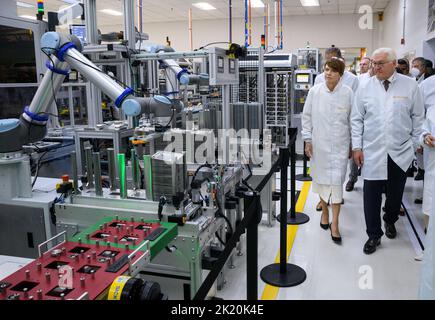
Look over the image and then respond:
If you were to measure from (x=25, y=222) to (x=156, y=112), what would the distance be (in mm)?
931

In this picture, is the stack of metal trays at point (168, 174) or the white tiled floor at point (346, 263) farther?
the white tiled floor at point (346, 263)

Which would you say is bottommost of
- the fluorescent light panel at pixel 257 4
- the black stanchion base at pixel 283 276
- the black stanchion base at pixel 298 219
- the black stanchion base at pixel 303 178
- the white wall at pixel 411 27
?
the black stanchion base at pixel 283 276

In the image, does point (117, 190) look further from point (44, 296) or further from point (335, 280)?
point (335, 280)

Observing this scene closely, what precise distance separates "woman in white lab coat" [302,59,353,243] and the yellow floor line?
0.39 meters

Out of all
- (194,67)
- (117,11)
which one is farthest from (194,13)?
(194,67)

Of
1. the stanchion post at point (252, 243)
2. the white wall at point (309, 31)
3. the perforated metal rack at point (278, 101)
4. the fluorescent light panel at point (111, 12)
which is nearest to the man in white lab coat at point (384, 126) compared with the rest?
the stanchion post at point (252, 243)

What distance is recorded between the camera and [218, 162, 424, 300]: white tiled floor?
2652 mm

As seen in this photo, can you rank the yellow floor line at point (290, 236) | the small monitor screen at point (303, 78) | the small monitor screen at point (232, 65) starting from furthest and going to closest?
1. the small monitor screen at point (303, 78)
2. the yellow floor line at point (290, 236)
3. the small monitor screen at point (232, 65)

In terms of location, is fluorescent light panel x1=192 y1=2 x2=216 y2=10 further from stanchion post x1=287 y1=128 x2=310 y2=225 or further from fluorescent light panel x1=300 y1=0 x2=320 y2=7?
stanchion post x1=287 y1=128 x2=310 y2=225

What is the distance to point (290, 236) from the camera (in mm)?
3625

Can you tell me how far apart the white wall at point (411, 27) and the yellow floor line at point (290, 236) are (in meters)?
3.09

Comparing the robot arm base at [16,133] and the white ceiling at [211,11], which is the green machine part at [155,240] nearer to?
the robot arm base at [16,133]

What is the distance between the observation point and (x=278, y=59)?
537 centimetres

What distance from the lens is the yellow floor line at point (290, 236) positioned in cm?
263
